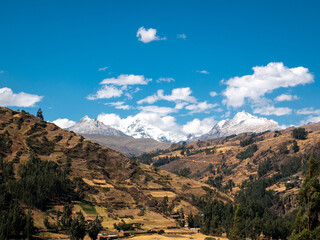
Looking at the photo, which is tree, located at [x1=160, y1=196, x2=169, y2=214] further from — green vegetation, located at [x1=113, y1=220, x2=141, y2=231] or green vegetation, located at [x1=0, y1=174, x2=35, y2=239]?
green vegetation, located at [x1=0, y1=174, x2=35, y2=239]

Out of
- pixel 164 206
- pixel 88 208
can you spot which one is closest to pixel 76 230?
pixel 88 208

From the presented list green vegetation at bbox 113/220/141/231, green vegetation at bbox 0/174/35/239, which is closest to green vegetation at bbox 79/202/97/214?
green vegetation at bbox 113/220/141/231

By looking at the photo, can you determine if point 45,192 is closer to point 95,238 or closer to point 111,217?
point 111,217

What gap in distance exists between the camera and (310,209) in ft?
177

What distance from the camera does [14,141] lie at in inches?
7692

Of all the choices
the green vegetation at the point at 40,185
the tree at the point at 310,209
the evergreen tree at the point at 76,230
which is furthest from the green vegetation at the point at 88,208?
the tree at the point at 310,209

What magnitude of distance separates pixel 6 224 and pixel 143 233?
62629mm

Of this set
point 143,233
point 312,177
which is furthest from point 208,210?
Answer: point 312,177

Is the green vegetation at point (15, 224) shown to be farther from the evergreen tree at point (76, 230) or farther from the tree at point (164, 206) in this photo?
the tree at point (164, 206)

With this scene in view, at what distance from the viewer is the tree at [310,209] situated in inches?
2080

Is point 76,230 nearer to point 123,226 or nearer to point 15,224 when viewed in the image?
point 15,224

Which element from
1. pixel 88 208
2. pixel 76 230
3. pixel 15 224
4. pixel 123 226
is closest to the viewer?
pixel 15 224

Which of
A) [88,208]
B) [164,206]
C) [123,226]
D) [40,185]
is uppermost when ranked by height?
[40,185]

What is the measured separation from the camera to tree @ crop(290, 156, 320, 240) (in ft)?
173
